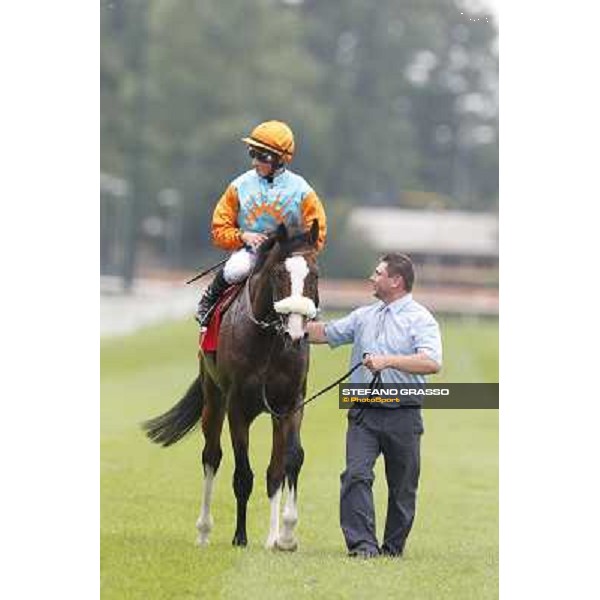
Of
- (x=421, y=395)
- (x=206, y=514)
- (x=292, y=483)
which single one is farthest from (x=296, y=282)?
(x=206, y=514)

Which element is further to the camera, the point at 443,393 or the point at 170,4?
the point at 170,4

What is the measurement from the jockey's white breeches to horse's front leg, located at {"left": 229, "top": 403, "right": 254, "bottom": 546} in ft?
2.07

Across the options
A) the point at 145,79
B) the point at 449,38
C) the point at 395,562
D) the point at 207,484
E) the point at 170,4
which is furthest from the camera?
the point at 145,79

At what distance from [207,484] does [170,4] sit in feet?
18.2

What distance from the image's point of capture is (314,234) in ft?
26.3

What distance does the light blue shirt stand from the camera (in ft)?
27.2

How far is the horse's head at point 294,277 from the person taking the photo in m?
7.73

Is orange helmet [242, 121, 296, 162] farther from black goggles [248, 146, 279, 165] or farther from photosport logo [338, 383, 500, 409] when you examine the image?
photosport logo [338, 383, 500, 409]

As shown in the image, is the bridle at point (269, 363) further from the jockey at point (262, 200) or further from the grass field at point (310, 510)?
the jockey at point (262, 200)

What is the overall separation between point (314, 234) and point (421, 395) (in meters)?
1.03

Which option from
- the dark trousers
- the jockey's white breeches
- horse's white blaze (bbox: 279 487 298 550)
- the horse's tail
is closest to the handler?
the dark trousers

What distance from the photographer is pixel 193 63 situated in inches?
596
